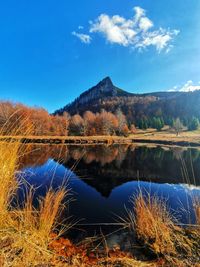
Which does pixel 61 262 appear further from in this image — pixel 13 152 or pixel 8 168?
pixel 13 152

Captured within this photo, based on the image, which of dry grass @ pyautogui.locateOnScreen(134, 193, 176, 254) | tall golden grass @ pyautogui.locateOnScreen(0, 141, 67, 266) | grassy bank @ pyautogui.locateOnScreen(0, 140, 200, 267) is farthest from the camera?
dry grass @ pyautogui.locateOnScreen(134, 193, 176, 254)

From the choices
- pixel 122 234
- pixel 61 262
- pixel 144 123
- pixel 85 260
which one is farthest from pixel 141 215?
pixel 144 123

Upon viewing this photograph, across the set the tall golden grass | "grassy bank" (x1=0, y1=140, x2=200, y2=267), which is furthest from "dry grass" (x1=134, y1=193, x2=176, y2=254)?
the tall golden grass

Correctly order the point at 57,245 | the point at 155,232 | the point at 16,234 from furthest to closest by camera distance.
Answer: the point at 155,232 < the point at 57,245 < the point at 16,234

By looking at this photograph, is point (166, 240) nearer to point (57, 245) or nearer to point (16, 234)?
point (57, 245)

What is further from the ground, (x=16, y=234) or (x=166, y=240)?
(x=16, y=234)

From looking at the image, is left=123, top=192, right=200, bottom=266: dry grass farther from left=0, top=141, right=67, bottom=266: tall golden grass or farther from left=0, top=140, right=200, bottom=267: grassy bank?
left=0, top=141, right=67, bottom=266: tall golden grass

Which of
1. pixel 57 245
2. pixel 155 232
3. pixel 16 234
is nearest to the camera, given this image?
pixel 16 234

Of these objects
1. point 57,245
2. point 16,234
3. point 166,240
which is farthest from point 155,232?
point 16,234

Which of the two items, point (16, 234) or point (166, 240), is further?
point (166, 240)

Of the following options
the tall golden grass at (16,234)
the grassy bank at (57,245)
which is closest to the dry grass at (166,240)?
the grassy bank at (57,245)

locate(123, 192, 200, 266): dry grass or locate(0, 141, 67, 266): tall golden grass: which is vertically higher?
locate(0, 141, 67, 266): tall golden grass

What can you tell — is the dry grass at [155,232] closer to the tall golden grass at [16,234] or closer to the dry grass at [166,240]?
→ the dry grass at [166,240]

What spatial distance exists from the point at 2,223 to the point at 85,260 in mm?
1322
